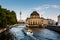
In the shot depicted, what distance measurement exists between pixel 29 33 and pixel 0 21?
1688cm

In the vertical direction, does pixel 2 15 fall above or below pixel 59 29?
above

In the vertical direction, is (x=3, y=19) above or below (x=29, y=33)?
above

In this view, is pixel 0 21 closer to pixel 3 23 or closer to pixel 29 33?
pixel 3 23

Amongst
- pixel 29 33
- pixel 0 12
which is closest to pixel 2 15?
pixel 0 12

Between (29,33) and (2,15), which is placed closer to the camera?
(29,33)

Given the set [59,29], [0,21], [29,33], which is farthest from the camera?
[59,29]

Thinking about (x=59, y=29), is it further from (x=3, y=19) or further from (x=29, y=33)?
(x=3, y=19)

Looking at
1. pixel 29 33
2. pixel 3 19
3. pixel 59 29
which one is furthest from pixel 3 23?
pixel 59 29

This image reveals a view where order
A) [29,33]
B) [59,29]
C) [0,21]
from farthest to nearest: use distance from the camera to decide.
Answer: [59,29] → [0,21] → [29,33]

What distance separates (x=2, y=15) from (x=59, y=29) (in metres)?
30.5

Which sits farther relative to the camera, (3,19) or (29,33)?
(3,19)

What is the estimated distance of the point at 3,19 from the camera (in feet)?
320

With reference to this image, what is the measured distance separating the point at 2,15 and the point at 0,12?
1958 millimetres

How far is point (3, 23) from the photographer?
324ft
